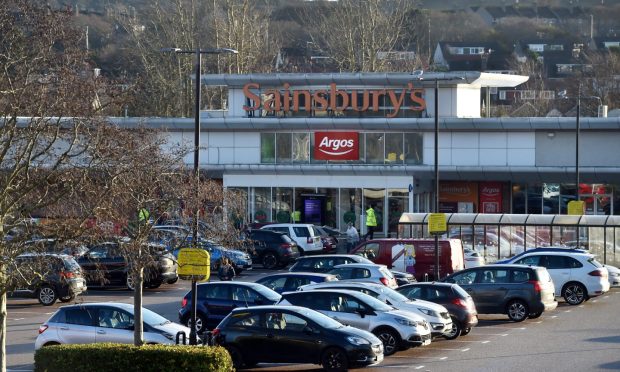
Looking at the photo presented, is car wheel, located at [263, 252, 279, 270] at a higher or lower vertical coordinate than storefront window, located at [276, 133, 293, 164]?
lower

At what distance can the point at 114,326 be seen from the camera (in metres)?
23.7

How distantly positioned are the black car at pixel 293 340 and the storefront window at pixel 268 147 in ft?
111

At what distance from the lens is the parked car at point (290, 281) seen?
30.0 metres

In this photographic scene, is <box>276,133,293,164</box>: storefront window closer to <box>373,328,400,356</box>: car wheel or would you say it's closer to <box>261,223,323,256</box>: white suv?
<box>261,223,323,256</box>: white suv

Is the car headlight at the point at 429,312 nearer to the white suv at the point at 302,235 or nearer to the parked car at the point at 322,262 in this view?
the parked car at the point at 322,262

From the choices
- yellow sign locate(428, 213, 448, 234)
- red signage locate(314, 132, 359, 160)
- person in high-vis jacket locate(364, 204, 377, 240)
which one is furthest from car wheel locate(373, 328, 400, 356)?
red signage locate(314, 132, 359, 160)

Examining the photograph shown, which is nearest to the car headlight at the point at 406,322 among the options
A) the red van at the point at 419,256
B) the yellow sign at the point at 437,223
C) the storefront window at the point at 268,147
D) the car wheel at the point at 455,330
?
the car wheel at the point at 455,330

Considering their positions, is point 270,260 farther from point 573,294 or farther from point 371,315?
point 371,315

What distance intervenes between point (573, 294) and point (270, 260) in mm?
13702

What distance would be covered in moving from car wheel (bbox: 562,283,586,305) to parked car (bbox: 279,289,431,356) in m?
11.4

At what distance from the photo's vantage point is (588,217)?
42.3 m

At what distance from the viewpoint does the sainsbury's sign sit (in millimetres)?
54594

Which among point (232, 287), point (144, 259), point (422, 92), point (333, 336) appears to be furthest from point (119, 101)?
point (422, 92)

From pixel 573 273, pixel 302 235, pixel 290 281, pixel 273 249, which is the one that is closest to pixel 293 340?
pixel 290 281
